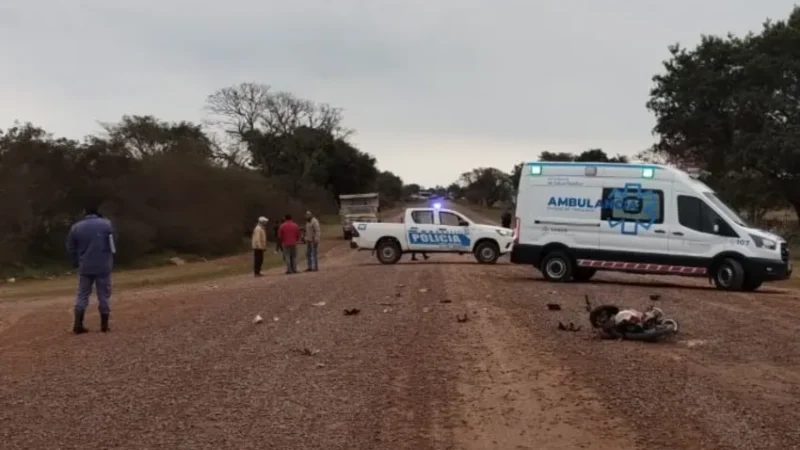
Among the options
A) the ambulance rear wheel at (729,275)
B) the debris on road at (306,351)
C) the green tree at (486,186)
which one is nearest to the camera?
the debris on road at (306,351)

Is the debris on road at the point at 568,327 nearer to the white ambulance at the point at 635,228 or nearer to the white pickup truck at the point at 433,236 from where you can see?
the white ambulance at the point at 635,228

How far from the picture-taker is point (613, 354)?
34.2ft

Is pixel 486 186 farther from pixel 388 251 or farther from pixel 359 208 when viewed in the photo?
pixel 388 251

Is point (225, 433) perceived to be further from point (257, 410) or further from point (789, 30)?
point (789, 30)

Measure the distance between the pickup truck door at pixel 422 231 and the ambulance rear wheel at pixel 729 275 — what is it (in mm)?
11121

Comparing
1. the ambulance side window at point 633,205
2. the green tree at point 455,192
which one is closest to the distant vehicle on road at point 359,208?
the ambulance side window at point 633,205

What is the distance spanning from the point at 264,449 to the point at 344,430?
2.41ft

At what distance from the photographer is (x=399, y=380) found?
9.02 meters

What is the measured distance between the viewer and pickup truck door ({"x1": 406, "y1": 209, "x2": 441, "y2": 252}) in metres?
29.6

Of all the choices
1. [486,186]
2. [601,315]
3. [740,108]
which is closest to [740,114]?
[740,108]

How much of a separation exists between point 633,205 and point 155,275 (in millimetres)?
21271

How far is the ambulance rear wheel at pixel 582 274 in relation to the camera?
2166cm

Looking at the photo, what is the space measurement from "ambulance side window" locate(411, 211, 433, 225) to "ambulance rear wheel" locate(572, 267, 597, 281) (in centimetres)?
819

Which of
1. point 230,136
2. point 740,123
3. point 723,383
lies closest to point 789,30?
point 740,123
